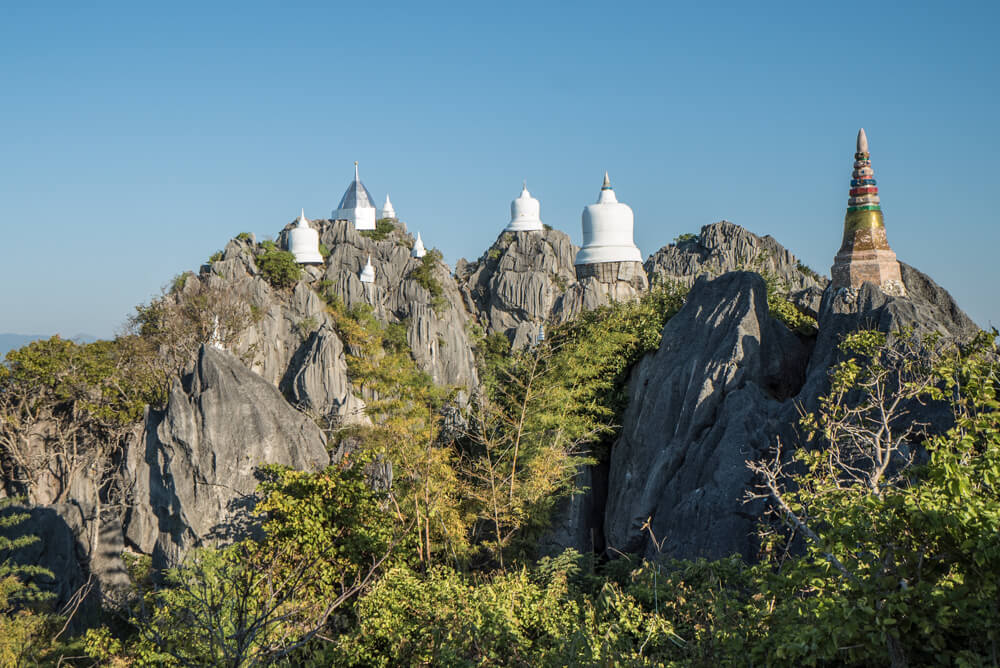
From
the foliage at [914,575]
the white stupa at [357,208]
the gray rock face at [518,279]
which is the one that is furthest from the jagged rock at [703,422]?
the white stupa at [357,208]

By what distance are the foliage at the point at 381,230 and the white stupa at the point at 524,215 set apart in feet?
26.1

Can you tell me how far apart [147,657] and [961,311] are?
13039 millimetres

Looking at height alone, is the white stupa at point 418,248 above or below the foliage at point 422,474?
above

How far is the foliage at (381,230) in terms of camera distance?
50.6 meters

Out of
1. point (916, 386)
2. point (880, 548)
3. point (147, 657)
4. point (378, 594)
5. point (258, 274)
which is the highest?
point (258, 274)

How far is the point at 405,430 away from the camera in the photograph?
54.5ft

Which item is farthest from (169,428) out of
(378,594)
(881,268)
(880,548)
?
(880,548)

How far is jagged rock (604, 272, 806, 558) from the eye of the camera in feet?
35.6

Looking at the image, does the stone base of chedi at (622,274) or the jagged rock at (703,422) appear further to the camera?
the stone base of chedi at (622,274)

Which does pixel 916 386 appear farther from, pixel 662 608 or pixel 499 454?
pixel 499 454

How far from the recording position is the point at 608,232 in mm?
31234

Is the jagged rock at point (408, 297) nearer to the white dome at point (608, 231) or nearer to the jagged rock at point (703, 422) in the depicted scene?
the white dome at point (608, 231)

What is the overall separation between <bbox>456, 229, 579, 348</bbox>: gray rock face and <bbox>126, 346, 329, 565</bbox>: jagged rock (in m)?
29.1

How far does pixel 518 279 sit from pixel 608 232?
19702mm
